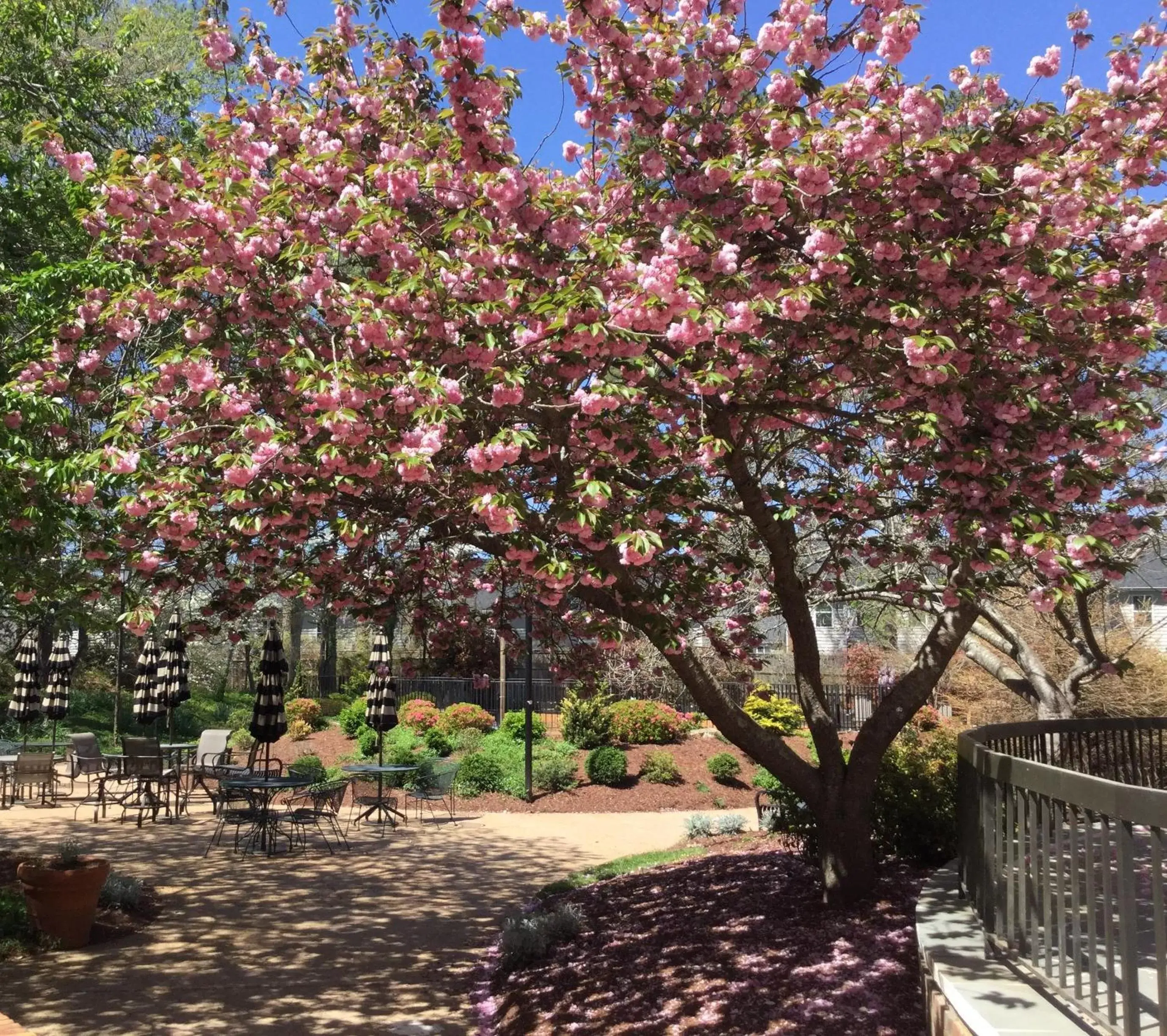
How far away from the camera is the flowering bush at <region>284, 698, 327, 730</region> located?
22.5m

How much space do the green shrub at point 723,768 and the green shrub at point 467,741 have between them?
4612 mm

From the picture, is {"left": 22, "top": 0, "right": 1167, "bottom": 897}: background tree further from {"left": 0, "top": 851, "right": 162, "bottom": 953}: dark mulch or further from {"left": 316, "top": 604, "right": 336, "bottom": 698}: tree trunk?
{"left": 316, "top": 604, "right": 336, "bottom": 698}: tree trunk

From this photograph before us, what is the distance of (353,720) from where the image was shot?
2172cm

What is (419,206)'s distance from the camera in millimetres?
6219

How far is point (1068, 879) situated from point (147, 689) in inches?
552

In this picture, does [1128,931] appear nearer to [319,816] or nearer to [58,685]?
[319,816]

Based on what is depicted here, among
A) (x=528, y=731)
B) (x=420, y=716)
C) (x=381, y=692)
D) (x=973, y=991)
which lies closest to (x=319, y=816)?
(x=381, y=692)

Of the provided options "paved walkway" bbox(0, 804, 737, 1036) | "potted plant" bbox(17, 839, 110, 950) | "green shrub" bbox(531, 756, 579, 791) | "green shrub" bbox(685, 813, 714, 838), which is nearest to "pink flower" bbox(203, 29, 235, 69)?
"potted plant" bbox(17, 839, 110, 950)

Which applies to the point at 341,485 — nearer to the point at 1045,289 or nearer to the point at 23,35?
the point at 1045,289

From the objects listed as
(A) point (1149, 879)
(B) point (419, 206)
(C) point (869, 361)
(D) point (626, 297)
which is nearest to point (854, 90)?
(C) point (869, 361)

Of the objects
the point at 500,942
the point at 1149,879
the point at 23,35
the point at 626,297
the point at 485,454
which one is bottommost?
the point at 500,942

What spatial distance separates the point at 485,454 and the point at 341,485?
1.60m

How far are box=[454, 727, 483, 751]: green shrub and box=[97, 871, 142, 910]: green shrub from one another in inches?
391

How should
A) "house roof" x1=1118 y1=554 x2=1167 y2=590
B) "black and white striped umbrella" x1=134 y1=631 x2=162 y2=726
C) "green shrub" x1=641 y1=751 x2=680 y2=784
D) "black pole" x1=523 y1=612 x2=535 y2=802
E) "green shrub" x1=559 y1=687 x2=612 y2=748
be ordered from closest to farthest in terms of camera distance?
"black pole" x1=523 y1=612 x2=535 y2=802, "black and white striped umbrella" x1=134 y1=631 x2=162 y2=726, "green shrub" x1=641 y1=751 x2=680 y2=784, "green shrub" x1=559 y1=687 x2=612 y2=748, "house roof" x1=1118 y1=554 x2=1167 y2=590
